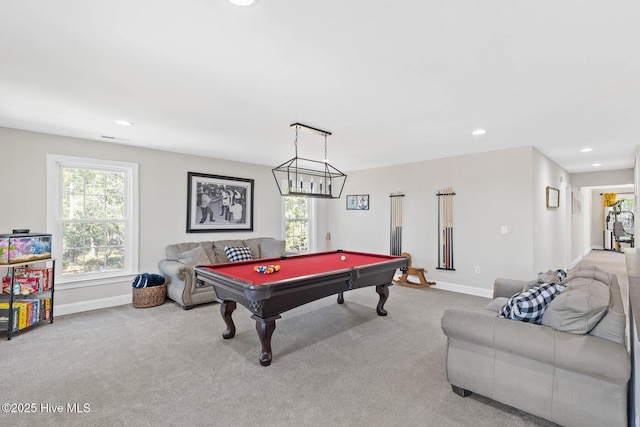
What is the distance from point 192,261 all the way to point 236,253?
0.76 m

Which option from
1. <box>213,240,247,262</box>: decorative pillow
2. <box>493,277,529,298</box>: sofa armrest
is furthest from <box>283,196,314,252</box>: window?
<box>493,277,529,298</box>: sofa armrest

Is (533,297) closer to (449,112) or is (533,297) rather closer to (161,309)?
(449,112)

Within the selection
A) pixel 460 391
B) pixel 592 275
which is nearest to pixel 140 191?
pixel 460 391

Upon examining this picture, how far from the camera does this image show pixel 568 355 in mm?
1687

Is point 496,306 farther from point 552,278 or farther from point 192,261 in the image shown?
point 192,261

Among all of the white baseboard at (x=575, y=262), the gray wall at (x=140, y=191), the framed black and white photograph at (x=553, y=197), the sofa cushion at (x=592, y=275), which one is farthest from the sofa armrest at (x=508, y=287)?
the white baseboard at (x=575, y=262)

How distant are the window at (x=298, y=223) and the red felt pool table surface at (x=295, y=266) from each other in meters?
2.20

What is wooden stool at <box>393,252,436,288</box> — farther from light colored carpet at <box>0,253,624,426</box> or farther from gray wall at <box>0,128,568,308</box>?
light colored carpet at <box>0,253,624,426</box>

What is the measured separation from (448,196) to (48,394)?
5398 millimetres

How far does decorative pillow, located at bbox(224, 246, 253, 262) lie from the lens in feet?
16.0

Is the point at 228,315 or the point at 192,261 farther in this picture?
the point at 192,261

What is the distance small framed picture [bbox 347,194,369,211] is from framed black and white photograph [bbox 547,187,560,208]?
3.21 m

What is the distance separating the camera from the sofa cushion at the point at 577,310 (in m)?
1.72

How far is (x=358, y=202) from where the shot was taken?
22.0 feet
